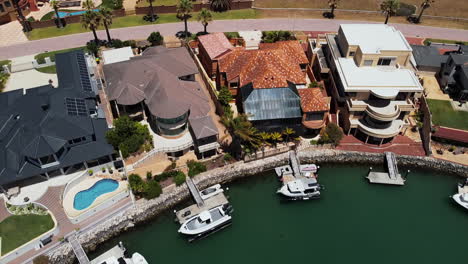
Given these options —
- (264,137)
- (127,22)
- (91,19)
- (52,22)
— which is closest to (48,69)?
(91,19)

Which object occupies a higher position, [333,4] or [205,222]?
[333,4]

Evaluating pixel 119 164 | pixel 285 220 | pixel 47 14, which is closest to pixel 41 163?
pixel 119 164

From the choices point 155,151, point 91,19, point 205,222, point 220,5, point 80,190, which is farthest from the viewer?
point 220,5

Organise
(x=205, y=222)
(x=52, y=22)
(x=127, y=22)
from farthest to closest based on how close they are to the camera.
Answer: (x=127, y=22) < (x=52, y=22) < (x=205, y=222)

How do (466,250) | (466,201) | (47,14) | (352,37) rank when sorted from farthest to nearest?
(47,14), (352,37), (466,201), (466,250)

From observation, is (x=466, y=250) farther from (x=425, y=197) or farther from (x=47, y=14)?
(x=47, y=14)

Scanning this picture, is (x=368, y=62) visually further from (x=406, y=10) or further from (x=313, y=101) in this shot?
(x=406, y=10)

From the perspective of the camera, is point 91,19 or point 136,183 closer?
point 136,183
